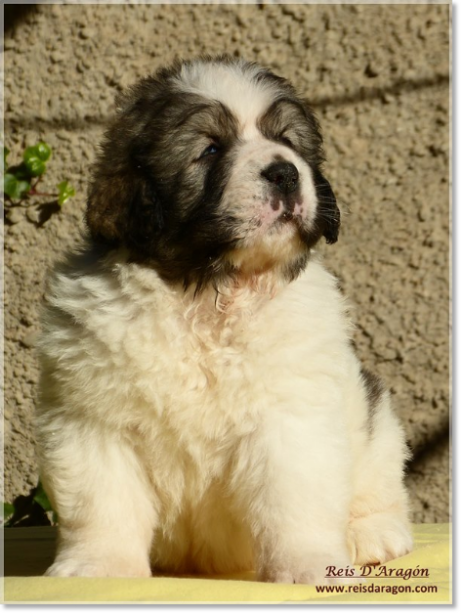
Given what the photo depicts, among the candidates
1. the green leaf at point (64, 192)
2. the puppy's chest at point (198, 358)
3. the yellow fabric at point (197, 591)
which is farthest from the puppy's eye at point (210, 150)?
the green leaf at point (64, 192)

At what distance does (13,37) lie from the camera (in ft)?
18.1

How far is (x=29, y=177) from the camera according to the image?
5.43 meters

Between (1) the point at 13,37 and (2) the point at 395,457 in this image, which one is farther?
(1) the point at 13,37

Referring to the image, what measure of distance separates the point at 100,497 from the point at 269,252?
0.98 m

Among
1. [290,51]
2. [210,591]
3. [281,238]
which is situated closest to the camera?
[210,591]

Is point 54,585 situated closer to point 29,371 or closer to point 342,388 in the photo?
point 342,388

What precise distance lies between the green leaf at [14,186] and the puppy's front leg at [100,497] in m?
2.45

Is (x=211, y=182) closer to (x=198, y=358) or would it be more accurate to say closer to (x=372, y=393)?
(x=198, y=358)

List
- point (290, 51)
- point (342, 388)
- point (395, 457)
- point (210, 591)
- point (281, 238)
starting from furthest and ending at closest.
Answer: point (290, 51) < point (395, 457) < point (342, 388) < point (281, 238) < point (210, 591)

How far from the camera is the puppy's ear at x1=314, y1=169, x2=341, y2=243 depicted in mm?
3414

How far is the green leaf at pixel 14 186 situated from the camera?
538 cm

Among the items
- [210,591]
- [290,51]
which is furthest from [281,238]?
[290,51]

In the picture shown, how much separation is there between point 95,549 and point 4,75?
3321 mm

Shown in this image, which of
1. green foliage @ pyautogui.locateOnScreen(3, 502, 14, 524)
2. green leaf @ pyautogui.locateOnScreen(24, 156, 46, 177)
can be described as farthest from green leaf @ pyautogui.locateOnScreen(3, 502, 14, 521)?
green leaf @ pyautogui.locateOnScreen(24, 156, 46, 177)
